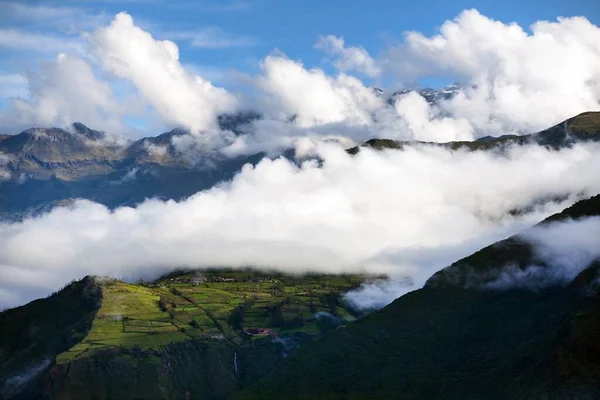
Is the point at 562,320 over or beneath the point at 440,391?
over

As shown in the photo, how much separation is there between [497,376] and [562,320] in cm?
2426

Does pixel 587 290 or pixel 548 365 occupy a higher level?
pixel 587 290

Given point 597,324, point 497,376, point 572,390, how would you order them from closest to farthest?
point 572,390, point 597,324, point 497,376

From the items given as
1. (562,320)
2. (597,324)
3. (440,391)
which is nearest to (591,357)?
(597,324)

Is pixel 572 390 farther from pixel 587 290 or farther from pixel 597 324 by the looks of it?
pixel 587 290

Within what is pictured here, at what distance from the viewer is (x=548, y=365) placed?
171500 mm

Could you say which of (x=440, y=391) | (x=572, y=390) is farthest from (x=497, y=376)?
(x=572, y=390)

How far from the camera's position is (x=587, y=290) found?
199750 millimetres

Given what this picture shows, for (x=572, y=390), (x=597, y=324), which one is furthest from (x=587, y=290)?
(x=572, y=390)

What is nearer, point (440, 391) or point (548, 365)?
point (548, 365)

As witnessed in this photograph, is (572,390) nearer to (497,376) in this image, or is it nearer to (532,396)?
(532,396)

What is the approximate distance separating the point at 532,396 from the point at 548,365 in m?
9.72

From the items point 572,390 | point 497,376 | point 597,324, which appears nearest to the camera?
point 572,390

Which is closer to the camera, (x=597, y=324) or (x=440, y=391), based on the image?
(x=597, y=324)
